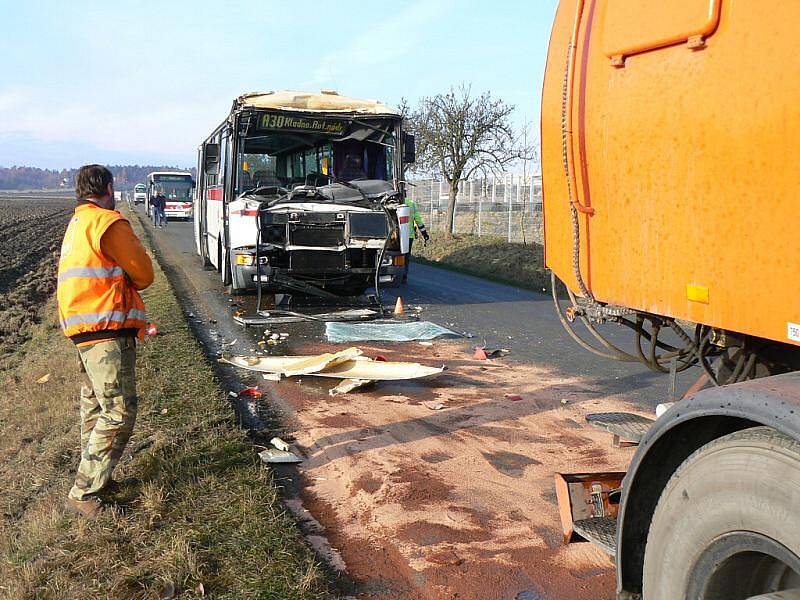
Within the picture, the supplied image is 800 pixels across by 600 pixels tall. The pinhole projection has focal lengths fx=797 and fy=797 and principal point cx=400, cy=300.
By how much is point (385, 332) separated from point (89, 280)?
5.99 metres

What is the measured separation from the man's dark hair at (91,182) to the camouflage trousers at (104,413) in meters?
0.82

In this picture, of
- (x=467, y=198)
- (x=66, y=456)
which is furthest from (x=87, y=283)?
(x=467, y=198)

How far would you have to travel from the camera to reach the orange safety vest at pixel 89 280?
4.33 m


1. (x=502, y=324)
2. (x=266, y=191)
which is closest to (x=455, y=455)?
(x=502, y=324)

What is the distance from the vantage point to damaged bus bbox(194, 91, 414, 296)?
1136 centimetres

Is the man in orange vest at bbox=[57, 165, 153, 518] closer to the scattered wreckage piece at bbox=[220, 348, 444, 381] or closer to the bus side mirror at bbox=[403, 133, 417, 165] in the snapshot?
the scattered wreckage piece at bbox=[220, 348, 444, 381]

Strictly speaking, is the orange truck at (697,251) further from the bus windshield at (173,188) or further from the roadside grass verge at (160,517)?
the bus windshield at (173,188)

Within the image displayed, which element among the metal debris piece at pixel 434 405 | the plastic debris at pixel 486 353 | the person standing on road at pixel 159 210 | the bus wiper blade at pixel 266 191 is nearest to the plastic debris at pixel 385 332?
the plastic debris at pixel 486 353

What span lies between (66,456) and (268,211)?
610 cm

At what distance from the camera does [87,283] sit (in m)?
4.34

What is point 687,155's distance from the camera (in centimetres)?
241

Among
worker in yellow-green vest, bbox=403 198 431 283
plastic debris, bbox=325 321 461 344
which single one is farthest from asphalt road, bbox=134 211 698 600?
worker in yellow-green vest, bbox=403 198 431 283

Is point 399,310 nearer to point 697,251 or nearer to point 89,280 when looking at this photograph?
point 89,280

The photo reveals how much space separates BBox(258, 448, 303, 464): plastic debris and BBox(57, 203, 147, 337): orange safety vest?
1.48 metres
